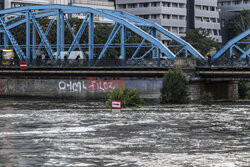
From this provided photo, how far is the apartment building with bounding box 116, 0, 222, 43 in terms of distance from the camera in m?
148

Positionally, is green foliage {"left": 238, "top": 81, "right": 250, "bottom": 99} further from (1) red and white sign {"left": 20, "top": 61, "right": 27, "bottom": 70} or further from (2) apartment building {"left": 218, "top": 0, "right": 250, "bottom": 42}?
(2) apartment building {"left": 218, "top": 0, "right": 250, "bottom": 42}

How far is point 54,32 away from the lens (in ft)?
338

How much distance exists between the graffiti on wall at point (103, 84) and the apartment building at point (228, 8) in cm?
8405

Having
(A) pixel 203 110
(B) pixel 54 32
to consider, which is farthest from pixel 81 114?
(B) pixel 54 32

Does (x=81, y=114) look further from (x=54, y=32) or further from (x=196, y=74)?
(x=54, y=32)

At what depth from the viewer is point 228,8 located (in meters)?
174

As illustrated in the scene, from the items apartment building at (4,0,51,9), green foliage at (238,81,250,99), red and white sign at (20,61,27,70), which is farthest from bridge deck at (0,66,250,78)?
apartment building at (4,0,51,9)

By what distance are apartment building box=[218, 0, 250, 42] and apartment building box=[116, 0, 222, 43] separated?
2277 millimetres

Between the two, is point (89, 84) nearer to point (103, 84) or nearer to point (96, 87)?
point (96, 87)

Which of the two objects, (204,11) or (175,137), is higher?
(204,11)

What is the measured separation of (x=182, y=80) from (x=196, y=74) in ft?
23.8

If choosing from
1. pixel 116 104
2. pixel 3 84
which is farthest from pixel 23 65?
pixel 116 104

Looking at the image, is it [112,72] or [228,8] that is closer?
[112,72]

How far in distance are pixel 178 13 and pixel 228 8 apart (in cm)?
2616
